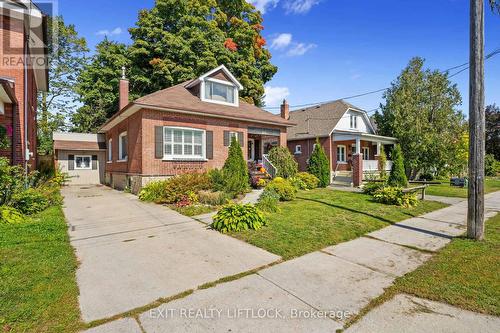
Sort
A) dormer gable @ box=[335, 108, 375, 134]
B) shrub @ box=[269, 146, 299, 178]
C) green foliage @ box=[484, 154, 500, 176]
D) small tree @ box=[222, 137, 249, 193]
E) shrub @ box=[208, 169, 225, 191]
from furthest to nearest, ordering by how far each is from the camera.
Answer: green foliage @ box=[484, 154, 500, 176]
dormer gable @ box=[335, 108, 375, 134]
shrub @ box=[269, 146, 299, 178]
small tree @ box=[222, 137, 249, 193]
shrub @ box=[208, 169, 225, 191]

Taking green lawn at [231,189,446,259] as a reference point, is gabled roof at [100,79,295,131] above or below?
above

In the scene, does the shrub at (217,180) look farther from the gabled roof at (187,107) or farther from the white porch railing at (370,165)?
the white porch railing at (370,165)

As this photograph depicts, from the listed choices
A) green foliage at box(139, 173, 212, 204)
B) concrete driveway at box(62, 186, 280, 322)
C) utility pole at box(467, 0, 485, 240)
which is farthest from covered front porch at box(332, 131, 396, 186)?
concrete driveway at box(62, 186, 280, 322)

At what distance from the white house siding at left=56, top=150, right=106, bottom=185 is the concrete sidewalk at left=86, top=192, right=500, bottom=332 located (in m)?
19.9

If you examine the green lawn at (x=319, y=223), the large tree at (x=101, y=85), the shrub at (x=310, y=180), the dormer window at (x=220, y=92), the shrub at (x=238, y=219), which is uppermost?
the large tree at (x=101, y=85)

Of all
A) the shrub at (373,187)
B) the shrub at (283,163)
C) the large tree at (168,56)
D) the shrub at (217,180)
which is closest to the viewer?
the shrub at (217,180)

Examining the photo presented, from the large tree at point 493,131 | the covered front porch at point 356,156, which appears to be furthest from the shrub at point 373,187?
the large tree at point 493,131

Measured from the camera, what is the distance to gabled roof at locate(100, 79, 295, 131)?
41.4 ft

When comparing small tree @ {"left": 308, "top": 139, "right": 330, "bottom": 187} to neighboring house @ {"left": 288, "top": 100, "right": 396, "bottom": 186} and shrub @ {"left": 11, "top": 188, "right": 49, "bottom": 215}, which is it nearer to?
neighboring house @ {"left": 288, "top": 100, "right": 396, "bottom": 186}

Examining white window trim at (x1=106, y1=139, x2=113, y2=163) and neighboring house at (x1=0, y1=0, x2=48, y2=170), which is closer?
neighboring house at (x1=0, y1=0, x2=48, y2=170)

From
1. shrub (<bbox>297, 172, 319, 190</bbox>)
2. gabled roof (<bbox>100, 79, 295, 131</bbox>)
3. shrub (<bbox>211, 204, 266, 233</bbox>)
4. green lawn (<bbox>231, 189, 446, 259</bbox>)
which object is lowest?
green lawn (<bbox>231, 189, 446, 259</bbox>)

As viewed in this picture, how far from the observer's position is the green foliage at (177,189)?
10.0m

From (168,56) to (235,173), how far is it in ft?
58.8

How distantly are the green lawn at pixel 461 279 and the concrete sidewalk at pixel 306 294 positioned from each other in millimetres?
194
